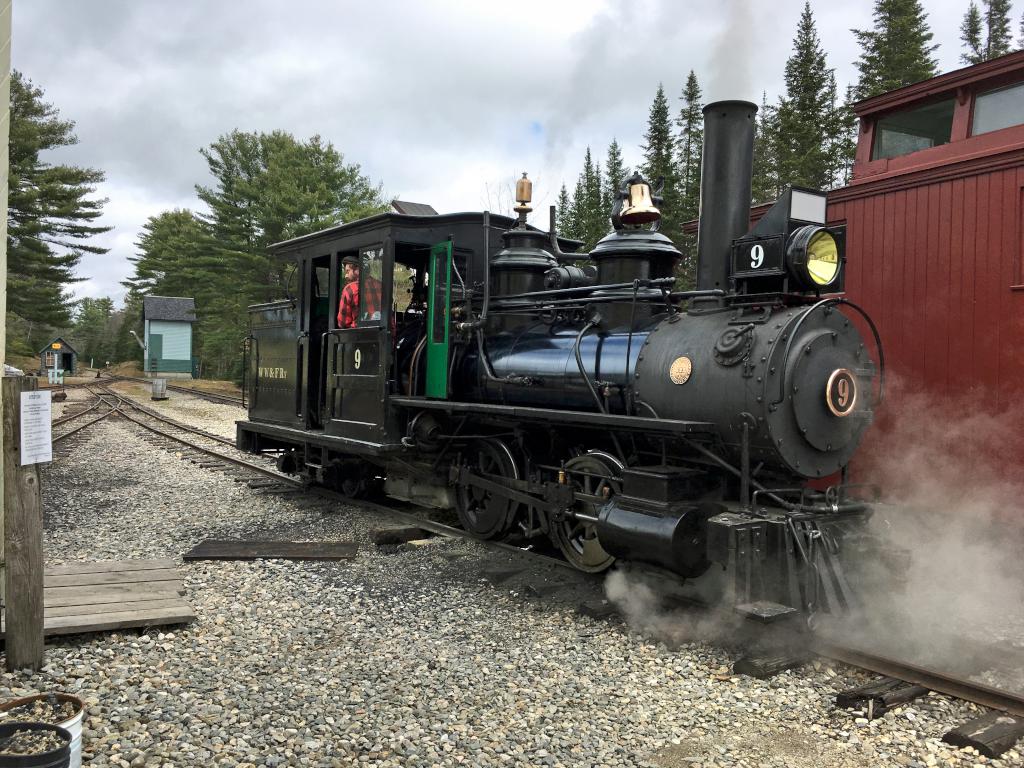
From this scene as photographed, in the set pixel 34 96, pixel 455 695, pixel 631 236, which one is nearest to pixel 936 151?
pixel 631 236

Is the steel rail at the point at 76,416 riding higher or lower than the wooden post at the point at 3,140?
lower

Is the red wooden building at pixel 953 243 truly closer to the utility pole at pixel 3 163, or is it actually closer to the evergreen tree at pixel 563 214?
the utility pole at pixel 3 163

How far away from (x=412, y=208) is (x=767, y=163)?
27.4m

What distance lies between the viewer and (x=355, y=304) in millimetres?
7688

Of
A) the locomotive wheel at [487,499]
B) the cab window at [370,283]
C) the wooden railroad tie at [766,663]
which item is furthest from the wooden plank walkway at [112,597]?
the wooden railroad tie at [766,663]

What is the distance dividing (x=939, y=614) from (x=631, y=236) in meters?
3.42

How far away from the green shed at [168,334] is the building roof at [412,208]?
44103 millimetres

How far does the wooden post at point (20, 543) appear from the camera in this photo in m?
3.65

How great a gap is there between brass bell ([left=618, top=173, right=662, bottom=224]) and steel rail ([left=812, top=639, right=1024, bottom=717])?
11.1 feet

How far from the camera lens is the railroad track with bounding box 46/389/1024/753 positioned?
3586 mm

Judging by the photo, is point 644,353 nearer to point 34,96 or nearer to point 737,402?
point 737,402

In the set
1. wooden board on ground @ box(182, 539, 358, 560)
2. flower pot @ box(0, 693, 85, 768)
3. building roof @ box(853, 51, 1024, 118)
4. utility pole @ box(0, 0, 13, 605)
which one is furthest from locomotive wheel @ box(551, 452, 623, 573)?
building roof @ box(853, 51, 1024, 118)

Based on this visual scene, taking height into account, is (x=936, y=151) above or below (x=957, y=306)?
above

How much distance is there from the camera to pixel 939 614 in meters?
5.07
